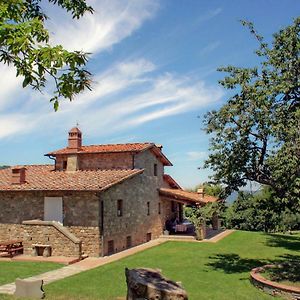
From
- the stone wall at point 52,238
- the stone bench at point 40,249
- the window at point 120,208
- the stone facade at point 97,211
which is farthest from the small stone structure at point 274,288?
the stone bench at point 40,249

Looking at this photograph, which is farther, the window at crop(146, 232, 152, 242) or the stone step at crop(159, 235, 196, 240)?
the stone step at crop(159, 235, 196, 240)

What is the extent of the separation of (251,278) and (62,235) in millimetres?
10712

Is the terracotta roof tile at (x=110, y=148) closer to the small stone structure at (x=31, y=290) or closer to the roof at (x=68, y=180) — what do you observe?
the roof at (x=68, y=180)

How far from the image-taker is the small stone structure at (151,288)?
9.47m

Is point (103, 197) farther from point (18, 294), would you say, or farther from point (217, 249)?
point (18, 294)

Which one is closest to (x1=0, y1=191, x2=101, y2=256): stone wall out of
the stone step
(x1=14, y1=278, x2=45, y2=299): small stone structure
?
(x1=14, y1=278, x2=45, y2=299): small stone structure

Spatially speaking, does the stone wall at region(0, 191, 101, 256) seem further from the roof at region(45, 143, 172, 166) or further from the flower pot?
the flower pot

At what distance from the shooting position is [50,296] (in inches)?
493

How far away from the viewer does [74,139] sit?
91.1ft

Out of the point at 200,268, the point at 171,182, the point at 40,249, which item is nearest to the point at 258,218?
the point at 171,182

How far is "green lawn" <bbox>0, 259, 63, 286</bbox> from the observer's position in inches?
635

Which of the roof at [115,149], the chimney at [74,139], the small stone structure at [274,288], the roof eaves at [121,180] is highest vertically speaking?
the chimney at [74,139]

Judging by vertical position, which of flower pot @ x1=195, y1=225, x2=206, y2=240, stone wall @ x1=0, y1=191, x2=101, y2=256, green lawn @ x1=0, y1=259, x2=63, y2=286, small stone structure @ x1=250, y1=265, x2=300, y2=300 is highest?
stone wall @ x1=0, y1=191, x2=101, y2=256

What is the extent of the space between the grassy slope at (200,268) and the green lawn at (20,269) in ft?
7.30
